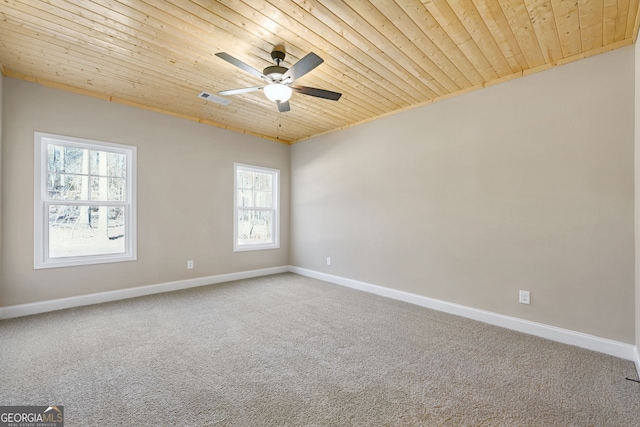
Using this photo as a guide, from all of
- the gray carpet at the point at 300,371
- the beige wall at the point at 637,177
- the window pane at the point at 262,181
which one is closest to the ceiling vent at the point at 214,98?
the window pane at the point at 262,181

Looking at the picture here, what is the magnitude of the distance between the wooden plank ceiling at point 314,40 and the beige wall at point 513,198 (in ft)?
1.07

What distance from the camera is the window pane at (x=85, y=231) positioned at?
354cm

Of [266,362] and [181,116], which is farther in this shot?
[181,116]

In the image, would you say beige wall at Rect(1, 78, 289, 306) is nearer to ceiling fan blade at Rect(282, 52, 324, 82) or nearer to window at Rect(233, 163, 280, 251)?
window at Rect(233, 163, 280, 251)

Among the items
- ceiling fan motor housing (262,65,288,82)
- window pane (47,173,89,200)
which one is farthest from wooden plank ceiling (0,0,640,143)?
window pane (47,173,89,200)

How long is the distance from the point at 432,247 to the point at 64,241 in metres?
4.66

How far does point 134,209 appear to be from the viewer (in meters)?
4.03

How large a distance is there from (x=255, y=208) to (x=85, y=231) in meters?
2.54

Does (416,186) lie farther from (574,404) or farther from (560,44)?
(574,404)

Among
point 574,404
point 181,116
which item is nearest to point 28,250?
point 181,116

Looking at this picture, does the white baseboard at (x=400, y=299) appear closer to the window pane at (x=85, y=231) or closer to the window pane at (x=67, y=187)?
the window pane at (x=85, y=231)

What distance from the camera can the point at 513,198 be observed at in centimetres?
304

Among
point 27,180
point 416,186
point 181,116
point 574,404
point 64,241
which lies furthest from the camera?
point 181,116

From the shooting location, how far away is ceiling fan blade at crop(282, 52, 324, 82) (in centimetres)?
218
